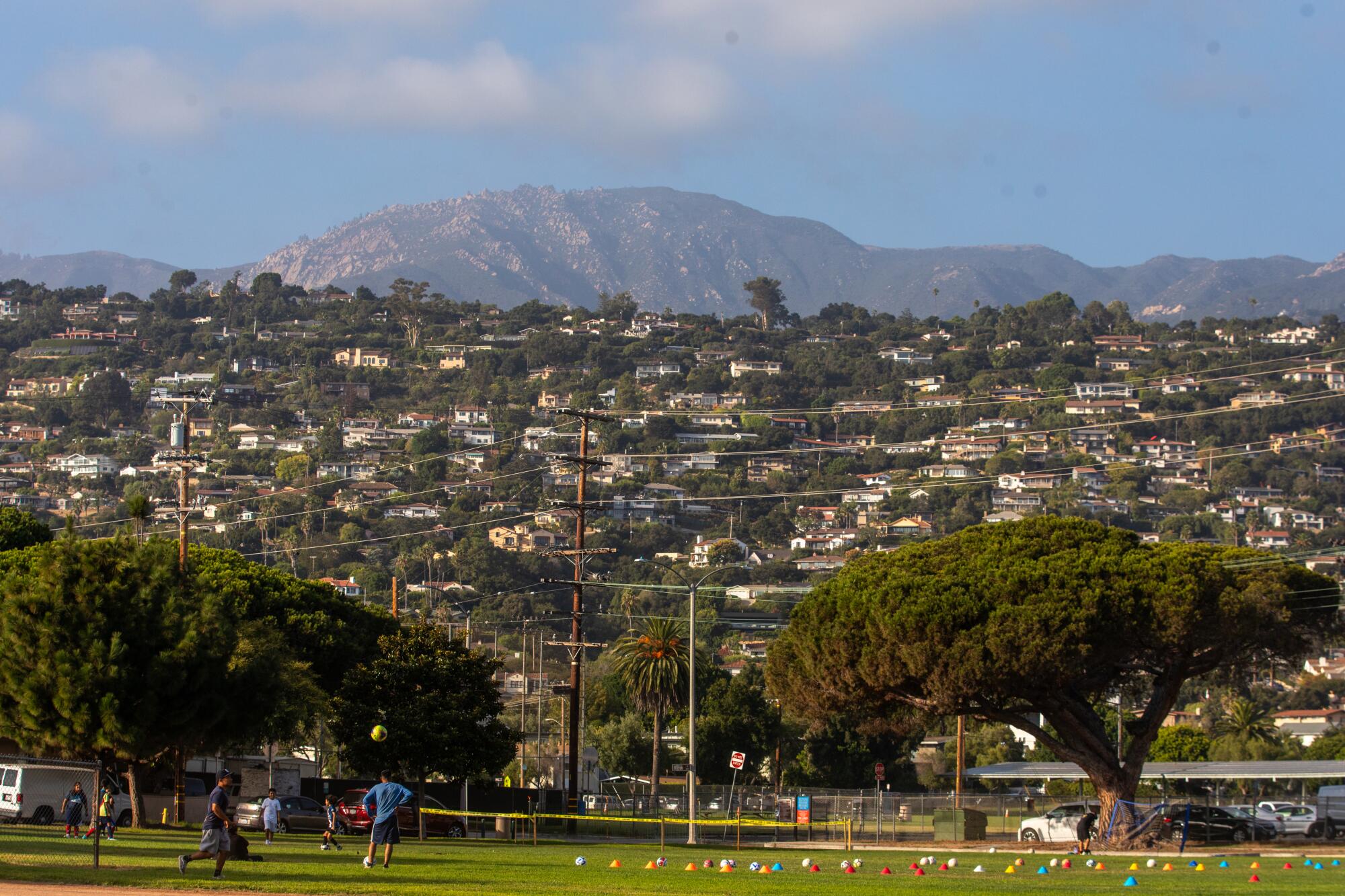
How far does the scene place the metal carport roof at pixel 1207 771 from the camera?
6288cm

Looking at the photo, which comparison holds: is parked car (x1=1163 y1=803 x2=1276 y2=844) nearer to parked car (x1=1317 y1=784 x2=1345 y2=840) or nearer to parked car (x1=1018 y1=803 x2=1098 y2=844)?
parked car (x1=1317 y1=784 x2=1345 y2=840)

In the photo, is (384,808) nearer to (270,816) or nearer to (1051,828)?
(270,816)

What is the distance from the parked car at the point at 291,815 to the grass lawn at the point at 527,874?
6018mm

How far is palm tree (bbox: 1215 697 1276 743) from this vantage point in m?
106

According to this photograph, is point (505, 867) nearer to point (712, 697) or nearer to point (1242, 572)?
point (1242, 572)

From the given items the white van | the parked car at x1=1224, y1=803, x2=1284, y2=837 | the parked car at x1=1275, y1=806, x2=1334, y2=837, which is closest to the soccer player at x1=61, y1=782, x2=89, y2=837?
the white van

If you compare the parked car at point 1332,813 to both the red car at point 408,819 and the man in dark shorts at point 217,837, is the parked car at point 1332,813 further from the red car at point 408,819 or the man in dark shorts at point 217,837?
the man in dark shorts at point 217,837

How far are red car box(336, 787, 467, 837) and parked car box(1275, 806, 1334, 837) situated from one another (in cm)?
2465

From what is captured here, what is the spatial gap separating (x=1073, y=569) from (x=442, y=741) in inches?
745

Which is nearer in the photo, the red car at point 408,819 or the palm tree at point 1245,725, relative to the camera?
the red car at point 408,819

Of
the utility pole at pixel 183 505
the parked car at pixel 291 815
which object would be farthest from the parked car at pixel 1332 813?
the utility pole at pixel 183 505

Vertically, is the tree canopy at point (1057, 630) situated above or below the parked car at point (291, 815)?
above

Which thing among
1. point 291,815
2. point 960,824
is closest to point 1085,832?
point 960,824

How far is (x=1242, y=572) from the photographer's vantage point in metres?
46.1
